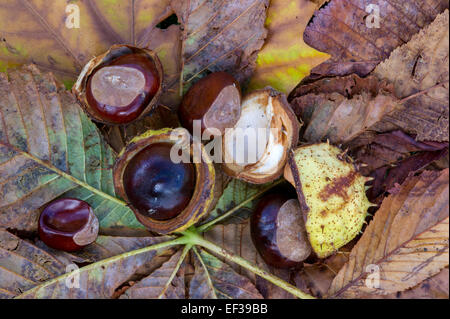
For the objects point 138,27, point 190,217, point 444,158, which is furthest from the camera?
point 444,158

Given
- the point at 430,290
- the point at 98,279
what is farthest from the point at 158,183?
the point at 430,290

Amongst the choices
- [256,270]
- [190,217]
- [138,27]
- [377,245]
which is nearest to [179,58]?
[138,27]

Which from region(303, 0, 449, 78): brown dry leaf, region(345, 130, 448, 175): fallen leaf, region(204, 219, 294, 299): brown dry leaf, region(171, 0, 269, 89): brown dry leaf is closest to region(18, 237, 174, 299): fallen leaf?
region(204, 219, 294, 299): brown dry leaf

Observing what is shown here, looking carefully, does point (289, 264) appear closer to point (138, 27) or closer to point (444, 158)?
point (444, 158)

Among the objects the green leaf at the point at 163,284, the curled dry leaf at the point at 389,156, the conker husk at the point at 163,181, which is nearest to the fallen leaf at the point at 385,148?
the curled dry leaf at the point at 389,156

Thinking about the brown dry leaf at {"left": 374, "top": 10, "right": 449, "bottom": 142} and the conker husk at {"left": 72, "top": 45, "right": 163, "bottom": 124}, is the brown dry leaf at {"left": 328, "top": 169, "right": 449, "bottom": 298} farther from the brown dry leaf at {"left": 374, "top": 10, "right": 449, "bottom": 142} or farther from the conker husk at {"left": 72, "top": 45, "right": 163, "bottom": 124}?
the conker husk at {"left": 72, "top": 45, "right": 163, "bottom": 124}

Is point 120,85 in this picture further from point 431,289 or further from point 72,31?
point 431,289

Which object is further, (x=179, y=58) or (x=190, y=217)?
(x=179, y=58)
